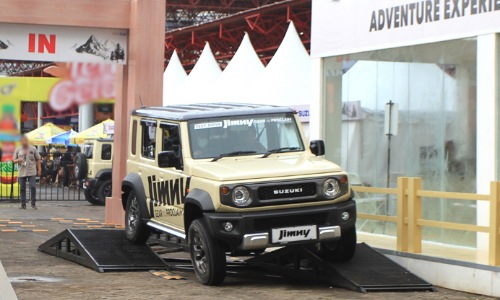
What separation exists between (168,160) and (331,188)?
2049 mm

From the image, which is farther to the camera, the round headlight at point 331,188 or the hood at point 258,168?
the round headlight at point 331,188

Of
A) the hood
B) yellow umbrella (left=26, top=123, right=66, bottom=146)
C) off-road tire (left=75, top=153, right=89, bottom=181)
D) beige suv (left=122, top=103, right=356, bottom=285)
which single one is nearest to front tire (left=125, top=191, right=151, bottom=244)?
beige suv (left=122, top=103, right=356, bottom=285)

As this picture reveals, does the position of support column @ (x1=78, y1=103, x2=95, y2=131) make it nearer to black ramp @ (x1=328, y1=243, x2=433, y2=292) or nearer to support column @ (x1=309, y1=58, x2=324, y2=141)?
support column @ (x1=309, y1=58, x2=324, y2=141)

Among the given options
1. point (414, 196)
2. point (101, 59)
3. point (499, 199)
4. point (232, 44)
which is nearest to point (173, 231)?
point (414, 196)

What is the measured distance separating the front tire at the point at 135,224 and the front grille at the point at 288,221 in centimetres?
295

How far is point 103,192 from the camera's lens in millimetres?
29672

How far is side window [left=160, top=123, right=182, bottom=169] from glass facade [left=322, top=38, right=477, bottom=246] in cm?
397

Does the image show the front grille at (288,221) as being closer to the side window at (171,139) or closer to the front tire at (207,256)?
the front tire at (207,256)

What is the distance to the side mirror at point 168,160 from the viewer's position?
40.1ft

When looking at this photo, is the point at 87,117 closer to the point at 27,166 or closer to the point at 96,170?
the point at 96,170

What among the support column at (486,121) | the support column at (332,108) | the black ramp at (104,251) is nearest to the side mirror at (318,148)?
the support column at (486,121)

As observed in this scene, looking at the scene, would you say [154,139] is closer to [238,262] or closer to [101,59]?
[238,262]

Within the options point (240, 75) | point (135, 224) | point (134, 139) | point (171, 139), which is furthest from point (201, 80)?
point (171, 139)

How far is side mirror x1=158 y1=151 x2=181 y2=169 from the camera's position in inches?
482
